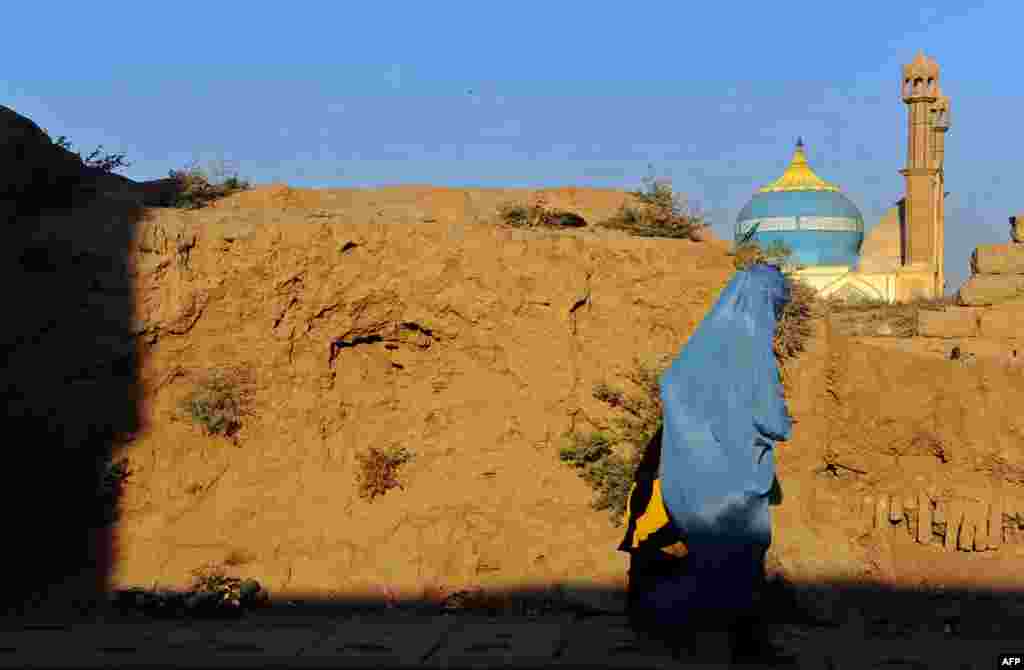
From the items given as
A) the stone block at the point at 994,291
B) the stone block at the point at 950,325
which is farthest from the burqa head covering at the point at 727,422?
the stone block at the point at 994,291

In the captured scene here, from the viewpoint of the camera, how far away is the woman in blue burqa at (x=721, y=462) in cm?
614

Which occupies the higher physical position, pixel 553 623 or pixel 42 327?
pixel 42 327

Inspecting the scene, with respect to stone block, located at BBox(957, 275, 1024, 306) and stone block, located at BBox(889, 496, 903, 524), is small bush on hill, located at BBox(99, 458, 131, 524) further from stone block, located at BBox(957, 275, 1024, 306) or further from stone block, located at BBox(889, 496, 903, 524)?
stone block, located at BBox(957, 275, 1024, 306)

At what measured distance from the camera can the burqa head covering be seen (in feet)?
20.2

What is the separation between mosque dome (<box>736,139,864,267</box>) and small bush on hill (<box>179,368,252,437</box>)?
44221 mm

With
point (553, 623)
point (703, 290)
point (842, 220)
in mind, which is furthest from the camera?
point (842, 220)

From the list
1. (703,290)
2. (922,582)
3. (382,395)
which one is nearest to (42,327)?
(382,395)

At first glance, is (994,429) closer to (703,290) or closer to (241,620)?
(703,290)

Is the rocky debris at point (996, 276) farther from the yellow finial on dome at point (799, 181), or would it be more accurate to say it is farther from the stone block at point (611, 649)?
the yellow finial on dome at point (799, 181)

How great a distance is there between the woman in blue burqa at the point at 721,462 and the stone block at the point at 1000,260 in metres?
8.71

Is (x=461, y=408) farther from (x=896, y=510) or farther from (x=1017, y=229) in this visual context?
(x=1017, y=229)

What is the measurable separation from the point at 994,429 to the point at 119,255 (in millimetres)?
7024

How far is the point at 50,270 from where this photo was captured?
926 centimetres

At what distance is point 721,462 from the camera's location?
6203 millimetres
